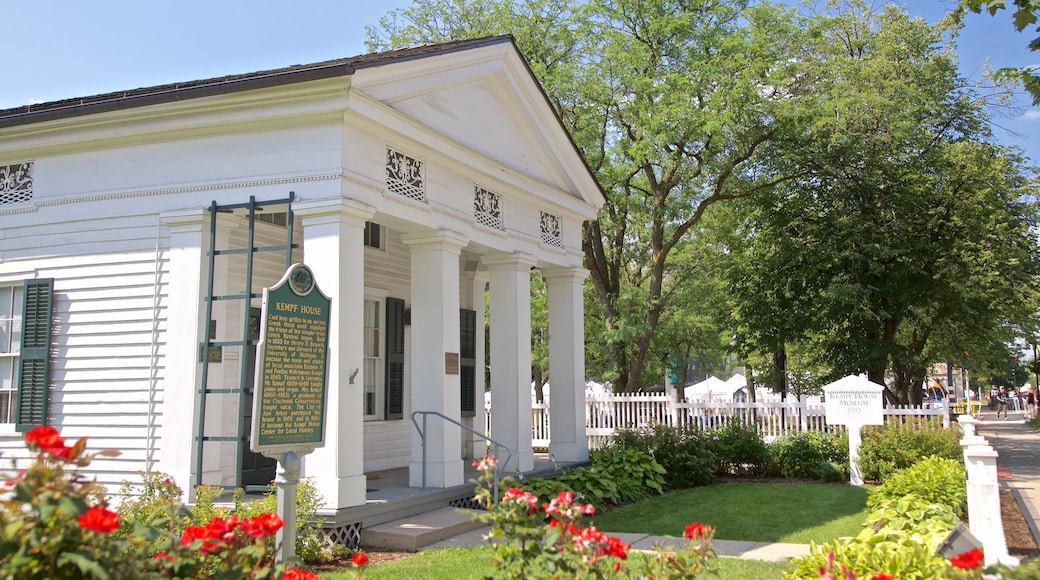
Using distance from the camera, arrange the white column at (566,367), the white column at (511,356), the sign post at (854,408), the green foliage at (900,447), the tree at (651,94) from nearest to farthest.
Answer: the white column at (511,356) → the white column at (566,367) → the green foliage at (900,447) → the sign post at (854,408) → the tree at (651,94)

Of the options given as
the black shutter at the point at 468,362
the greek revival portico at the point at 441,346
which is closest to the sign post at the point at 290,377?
the greek revival portico at the point at 441,346

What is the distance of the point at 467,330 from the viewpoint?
49.9 ft

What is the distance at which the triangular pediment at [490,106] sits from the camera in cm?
1023

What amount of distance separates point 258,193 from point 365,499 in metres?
3.70

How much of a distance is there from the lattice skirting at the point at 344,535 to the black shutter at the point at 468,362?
6.16 meters

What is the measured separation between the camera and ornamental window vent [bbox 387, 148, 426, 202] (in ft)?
33.3

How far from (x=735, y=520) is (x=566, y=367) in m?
4.52

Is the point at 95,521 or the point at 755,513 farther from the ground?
the point at 95,521

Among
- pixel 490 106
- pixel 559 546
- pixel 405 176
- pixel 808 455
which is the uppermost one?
pixel 490 106

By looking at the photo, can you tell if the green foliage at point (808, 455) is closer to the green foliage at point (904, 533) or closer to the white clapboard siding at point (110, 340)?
the green foliage at point (904, 533)

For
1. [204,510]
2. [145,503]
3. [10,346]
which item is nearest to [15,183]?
[10,346]

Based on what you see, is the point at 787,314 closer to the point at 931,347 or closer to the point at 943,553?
the point at 931,347

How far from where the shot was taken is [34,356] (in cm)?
1017

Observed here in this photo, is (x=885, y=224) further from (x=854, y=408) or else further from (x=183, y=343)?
(x=183, y=343)
